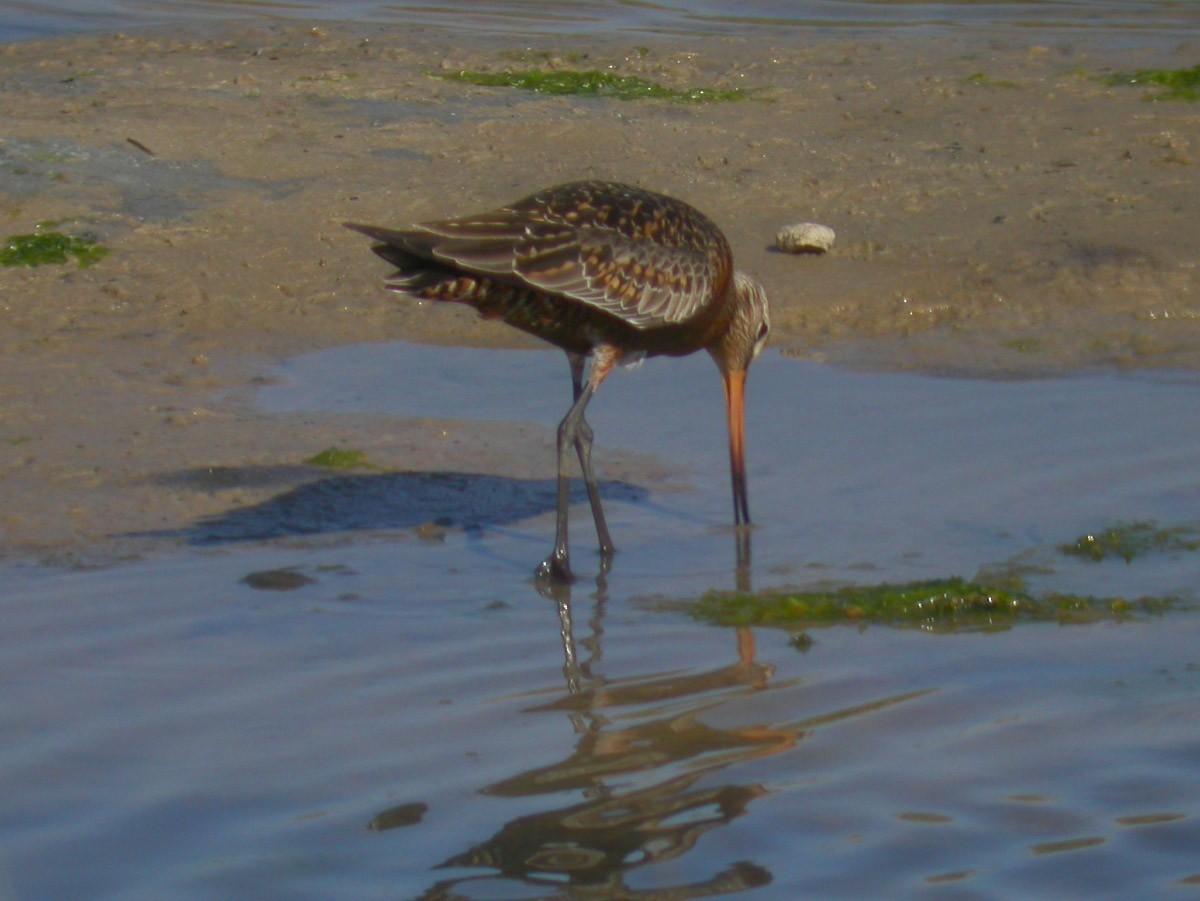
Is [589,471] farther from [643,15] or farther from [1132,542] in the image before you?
[643,15]

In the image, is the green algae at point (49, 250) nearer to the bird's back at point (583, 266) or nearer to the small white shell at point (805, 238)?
the bird's back at point (583, 266)

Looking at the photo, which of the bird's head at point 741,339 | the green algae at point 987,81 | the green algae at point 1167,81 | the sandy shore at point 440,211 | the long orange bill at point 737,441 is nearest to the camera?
the long orange bill at point 737,441

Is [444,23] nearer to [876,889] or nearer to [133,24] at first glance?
[133,24]

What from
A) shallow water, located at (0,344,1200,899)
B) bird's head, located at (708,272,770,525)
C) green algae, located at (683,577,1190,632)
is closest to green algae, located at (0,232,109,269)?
shallow water, located at (0,344,1200,899)

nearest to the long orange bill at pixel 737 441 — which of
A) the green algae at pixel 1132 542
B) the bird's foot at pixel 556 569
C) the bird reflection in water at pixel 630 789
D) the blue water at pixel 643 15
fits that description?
the bird's foot at pixel 556 569

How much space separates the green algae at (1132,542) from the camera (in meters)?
5.69

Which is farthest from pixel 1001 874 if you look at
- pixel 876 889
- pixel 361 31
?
pixel 361 31

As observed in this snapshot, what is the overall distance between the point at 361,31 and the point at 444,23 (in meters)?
1.57

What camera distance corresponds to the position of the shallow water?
12.6ft

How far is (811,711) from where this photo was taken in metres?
4.60

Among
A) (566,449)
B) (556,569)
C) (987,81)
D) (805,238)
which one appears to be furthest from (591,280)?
(987,81)

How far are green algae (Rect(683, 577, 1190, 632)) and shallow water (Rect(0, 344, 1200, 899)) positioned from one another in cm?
8

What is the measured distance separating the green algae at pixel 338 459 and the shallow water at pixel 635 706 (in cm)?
26

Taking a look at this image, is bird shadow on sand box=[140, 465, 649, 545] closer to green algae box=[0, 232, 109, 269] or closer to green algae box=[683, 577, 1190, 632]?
A: green algae box=[683, 577, 1190, 632]
